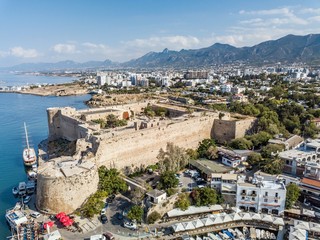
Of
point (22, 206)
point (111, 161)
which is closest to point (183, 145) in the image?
point (111, 161)

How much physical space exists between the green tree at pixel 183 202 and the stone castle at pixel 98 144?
17.2 ft

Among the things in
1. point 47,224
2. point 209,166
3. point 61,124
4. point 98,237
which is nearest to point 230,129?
point 209,166

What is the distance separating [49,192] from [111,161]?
4917 mm

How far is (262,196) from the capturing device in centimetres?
1534

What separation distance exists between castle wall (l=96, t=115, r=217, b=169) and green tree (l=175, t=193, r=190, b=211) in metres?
5.87

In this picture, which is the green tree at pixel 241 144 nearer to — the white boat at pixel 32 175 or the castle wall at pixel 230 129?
the castle wall at pixel 230 129

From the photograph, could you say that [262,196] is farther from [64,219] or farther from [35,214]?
[35,214]

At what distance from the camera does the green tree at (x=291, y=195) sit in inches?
595

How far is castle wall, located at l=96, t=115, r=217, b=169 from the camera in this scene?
18.9 metres

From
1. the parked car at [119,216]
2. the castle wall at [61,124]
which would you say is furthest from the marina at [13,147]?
the parked car at [119,216]

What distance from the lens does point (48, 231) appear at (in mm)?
13617

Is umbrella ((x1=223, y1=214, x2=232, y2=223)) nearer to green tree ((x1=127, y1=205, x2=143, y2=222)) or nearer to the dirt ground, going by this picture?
green tree ((x1=127, y1=205, x2=143, y2=222))

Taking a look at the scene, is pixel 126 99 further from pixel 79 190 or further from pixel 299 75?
pixel 299 75

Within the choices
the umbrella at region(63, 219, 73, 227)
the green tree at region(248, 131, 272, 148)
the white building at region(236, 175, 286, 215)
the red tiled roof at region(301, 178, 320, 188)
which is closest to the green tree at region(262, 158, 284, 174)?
the red tiled roof at region(301, 178, 320, 188)
